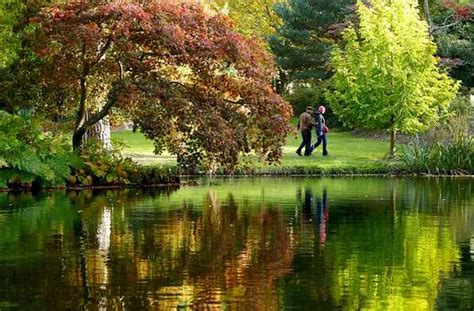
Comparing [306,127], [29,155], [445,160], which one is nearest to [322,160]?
[306,127]

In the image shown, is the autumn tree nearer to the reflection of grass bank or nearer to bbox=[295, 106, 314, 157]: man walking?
the reflection of grass bank

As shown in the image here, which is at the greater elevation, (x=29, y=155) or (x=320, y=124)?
(x=320, y=124)

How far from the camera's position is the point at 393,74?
106 feet

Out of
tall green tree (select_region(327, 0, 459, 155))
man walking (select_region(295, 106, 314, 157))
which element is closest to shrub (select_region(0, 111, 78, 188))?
man walking (select_region(295, 106, 314, 157))

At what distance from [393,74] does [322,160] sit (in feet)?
11.4

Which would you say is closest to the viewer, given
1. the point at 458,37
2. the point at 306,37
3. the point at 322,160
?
the point at 322,160

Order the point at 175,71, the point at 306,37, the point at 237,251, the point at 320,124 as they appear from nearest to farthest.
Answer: the point at 237,251, the point at 175,71, the point at 320,124, the point at 306,37

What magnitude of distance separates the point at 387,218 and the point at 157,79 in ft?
27.0

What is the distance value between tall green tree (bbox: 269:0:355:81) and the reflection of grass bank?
11421mm

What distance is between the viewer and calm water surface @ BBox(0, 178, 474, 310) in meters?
10.3

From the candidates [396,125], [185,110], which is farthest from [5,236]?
[396,125]

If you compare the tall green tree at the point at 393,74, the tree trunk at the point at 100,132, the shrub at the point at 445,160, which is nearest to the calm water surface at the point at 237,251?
the tree trunk at the point at 100,132

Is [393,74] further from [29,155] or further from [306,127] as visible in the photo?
[29,155]

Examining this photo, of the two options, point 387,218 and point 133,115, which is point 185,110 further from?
point 387,218
